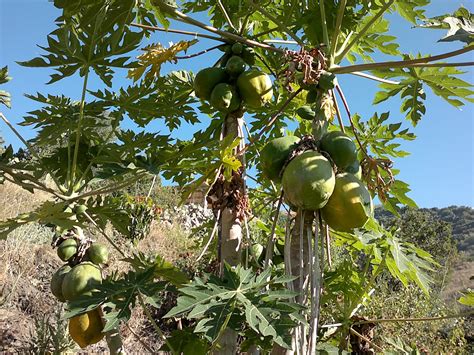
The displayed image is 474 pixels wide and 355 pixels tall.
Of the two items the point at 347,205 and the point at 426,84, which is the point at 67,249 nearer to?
the point at 347,205

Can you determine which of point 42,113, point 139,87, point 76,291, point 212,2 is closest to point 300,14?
point 212,2

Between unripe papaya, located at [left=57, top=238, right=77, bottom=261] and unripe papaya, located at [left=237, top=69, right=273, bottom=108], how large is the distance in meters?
0.97

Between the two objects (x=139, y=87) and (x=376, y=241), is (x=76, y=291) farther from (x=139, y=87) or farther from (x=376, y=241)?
(x=376, y=241)

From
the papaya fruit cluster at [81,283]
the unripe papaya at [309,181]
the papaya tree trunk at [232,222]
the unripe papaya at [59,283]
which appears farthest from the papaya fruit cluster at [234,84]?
the unripe papaya at [59,283]

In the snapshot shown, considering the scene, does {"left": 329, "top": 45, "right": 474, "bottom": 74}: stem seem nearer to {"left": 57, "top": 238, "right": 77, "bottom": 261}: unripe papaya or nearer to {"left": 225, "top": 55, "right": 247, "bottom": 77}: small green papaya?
{"left": 225, "top": 55, "right": 247, "bottom": 77}: small green papaya

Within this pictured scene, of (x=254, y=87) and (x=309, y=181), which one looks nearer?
(x=309, y=181)

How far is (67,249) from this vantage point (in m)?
1.75

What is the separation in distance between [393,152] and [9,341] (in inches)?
179

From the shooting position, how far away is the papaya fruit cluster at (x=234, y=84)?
161 cm

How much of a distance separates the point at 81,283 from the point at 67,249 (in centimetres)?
21

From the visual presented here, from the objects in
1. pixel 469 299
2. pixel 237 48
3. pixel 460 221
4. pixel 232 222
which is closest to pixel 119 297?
pixel 232 222

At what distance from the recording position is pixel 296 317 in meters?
1.03

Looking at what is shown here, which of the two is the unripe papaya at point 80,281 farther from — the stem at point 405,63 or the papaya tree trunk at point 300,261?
the stem at point 405,63

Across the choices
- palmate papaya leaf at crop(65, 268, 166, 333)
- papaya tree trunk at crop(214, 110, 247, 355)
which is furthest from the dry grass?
papaya tree trunk at crop(214, 110, 247, 355)
